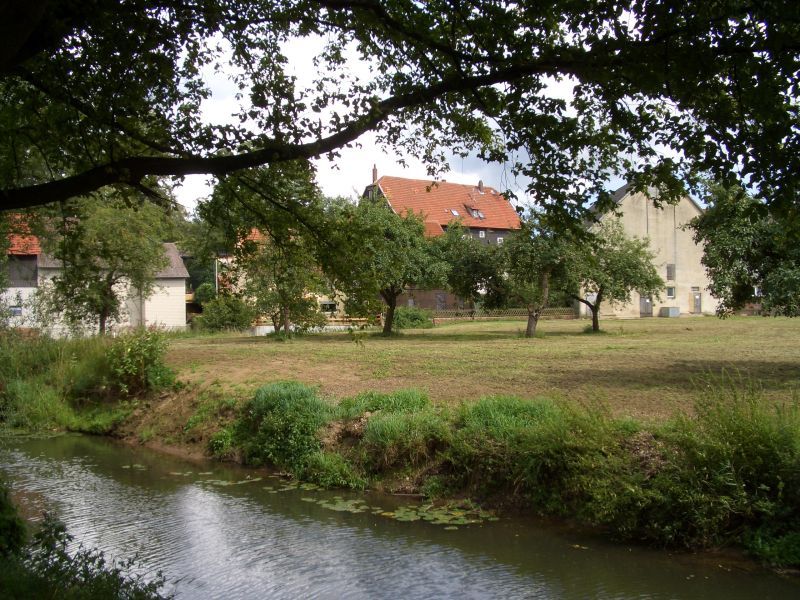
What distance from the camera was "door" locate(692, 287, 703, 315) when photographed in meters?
53.9

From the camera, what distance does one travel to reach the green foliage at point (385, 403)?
1239 cm

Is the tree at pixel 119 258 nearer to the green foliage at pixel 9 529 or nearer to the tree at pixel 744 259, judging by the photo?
the green foliage at pixel 9 529

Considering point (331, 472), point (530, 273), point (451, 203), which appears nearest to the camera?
point (331, 472)

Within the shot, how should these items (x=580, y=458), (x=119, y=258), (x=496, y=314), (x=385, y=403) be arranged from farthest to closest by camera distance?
(x=496, y=314), (x=119, y=258), (x=385, y=403), (x=580, y=458)

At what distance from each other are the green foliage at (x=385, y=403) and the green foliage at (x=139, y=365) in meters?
6.62

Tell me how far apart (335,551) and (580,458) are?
3.29 metres

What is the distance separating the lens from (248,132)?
7.14 meters

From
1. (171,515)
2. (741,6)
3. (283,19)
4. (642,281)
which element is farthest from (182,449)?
(642,281)

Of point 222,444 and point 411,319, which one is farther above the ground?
point 411,319

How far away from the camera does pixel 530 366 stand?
18.2 meters

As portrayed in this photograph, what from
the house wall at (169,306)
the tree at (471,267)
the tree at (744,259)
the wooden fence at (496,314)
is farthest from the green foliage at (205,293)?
the tree at (744,259)

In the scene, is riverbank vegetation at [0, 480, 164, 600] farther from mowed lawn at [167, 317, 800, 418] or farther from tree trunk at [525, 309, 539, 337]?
tree trunk at [525, 309, 539, 337]

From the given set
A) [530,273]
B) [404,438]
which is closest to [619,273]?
[530,273]

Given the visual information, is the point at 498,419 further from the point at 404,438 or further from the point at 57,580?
the point at 57,580
